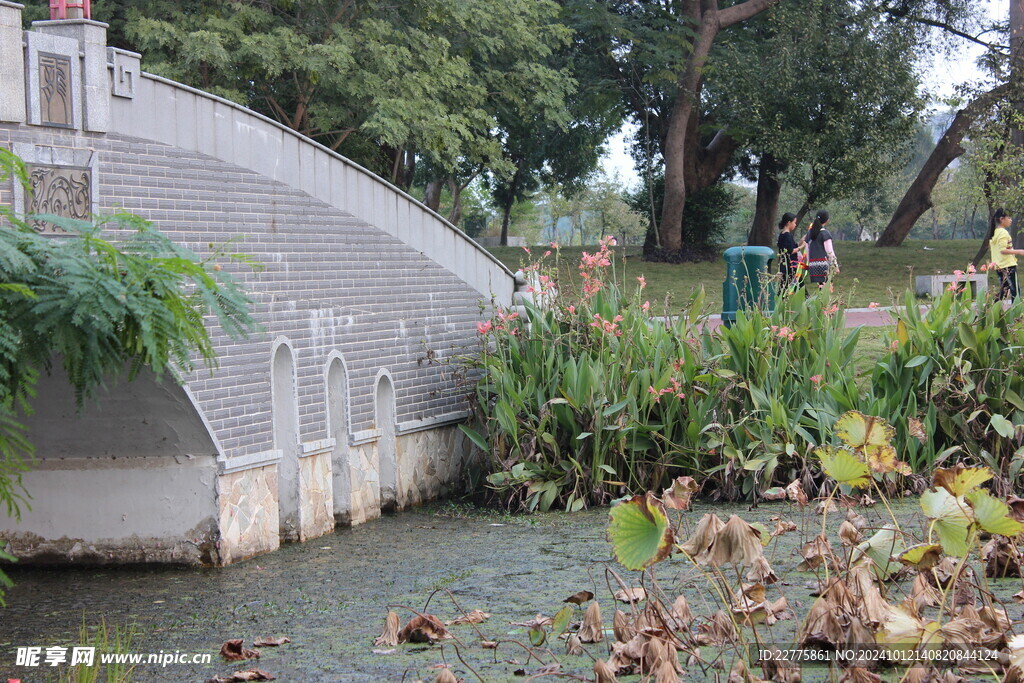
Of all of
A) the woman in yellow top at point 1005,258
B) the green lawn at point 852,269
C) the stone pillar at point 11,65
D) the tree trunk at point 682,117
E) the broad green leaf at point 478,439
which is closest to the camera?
the stone pillar at point 11,65

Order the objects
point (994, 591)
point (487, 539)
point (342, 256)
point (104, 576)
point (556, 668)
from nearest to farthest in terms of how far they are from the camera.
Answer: point (556, 668), point (994, 591), point (104, 576), point (487, 539), point (342, 256)

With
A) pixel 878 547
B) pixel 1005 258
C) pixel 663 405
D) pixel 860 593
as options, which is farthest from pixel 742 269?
pixel 860 593

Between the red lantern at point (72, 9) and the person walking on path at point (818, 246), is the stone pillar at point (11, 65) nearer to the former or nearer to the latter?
the red lantern at point (72, 9)

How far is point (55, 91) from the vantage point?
721 cm

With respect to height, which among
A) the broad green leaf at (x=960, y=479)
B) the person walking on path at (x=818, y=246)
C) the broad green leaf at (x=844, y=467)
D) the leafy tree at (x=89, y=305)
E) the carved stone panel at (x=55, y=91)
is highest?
the carved stone panel at (x=55, y=91)

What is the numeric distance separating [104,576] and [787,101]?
1897cm

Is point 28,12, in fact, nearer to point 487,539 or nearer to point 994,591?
point 487,539

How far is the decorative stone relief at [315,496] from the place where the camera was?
9250 millimetres

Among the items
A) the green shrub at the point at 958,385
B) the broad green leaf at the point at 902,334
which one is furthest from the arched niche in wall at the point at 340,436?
the broad green leaf at the point at 902,334

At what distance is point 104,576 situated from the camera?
8.30m

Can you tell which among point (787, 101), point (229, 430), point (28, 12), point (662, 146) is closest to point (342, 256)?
point (229, 430)

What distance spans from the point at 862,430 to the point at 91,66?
5.44 meters

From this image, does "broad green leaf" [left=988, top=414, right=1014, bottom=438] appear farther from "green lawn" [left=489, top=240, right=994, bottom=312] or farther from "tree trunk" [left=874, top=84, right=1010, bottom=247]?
"tree trunk" [left=874, top=84, right=1010, bottom=247]

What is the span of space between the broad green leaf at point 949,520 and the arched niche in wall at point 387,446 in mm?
6529
